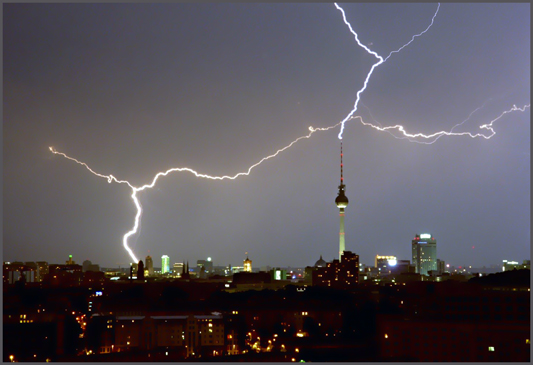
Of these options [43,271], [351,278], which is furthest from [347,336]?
[43,271]

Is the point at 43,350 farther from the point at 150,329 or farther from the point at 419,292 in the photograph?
the point at 419,292

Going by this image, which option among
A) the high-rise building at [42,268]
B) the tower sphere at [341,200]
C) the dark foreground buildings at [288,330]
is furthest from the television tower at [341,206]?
the dark foreground buildings at [288,330]

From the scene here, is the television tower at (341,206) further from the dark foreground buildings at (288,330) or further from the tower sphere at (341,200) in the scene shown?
the dark foreground buildings at (288,330)

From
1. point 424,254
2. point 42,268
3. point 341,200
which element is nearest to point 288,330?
point 341,200

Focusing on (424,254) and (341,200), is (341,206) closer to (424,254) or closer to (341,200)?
(341,200)

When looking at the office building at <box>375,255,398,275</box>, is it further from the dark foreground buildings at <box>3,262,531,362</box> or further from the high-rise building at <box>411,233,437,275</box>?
the dark foreground buildings at <box>3,262,531,362</box>

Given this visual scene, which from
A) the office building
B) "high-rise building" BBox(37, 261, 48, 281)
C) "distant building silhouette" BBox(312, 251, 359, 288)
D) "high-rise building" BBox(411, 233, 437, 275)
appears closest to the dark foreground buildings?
"distant building silhouette" BBox(312, 251, 359, 288)
